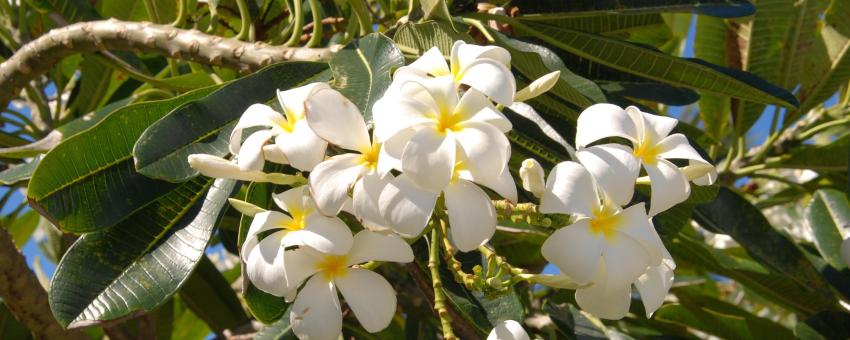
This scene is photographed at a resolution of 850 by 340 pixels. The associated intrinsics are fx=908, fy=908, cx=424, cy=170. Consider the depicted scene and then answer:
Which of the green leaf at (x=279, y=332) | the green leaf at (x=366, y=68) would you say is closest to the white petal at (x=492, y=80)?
the green leaf at (x=366, y=68)

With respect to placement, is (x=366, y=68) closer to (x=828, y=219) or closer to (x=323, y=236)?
(x=323, y=236)

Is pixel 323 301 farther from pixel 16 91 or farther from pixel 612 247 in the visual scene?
pixel 16 91

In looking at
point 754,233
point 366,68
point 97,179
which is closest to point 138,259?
point 97,179

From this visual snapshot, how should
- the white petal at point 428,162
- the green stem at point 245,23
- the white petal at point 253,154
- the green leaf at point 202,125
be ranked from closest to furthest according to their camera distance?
the white petal at point 428,162, the white petal at point 253,154, the green leaf at point 202,125, the green stem at point 245,23

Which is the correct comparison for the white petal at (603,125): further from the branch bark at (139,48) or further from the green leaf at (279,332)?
the green leaf at (279,332)

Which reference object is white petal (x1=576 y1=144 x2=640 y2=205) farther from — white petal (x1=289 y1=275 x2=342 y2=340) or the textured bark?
the textured bark

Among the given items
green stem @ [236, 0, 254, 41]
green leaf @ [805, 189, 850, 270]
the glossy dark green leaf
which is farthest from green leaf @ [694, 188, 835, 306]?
green stem @ [236, 0, 254, 41]

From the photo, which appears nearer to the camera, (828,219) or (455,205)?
(455,205)
